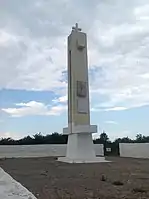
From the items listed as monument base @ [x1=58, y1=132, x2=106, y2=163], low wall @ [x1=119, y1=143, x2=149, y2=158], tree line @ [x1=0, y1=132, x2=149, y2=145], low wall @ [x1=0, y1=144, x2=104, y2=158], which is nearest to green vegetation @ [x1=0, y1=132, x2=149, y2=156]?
tree line @ [x1=0, y1=132, x2=149, y2=145]

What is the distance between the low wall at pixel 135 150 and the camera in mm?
25609

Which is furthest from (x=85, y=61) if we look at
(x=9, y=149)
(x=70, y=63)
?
(x=9, y=149)

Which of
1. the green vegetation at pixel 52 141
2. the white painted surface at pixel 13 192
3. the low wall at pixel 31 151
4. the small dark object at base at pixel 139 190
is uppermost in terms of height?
the green vegetation at pixel 52 141

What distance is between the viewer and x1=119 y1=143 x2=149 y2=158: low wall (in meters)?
25.6

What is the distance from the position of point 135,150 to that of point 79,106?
Answer: 10032mm

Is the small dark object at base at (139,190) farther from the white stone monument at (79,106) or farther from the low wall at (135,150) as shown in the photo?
the low wall at (135,150)

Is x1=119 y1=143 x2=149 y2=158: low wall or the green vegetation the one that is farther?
the green vegetation

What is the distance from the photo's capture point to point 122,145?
A: 1141 inches

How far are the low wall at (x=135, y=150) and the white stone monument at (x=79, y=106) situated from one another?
7.53 metres

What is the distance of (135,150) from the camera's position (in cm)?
2691

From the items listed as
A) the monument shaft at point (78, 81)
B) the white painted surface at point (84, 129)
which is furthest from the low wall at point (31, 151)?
the white painted surface at point (84, 129)

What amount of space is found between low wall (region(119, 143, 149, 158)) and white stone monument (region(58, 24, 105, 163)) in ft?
24.7

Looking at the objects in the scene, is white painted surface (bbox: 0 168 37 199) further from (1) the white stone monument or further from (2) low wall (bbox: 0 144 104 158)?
(2) low wall (bbox: 0 144 104 158)

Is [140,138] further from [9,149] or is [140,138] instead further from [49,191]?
[49,191]
